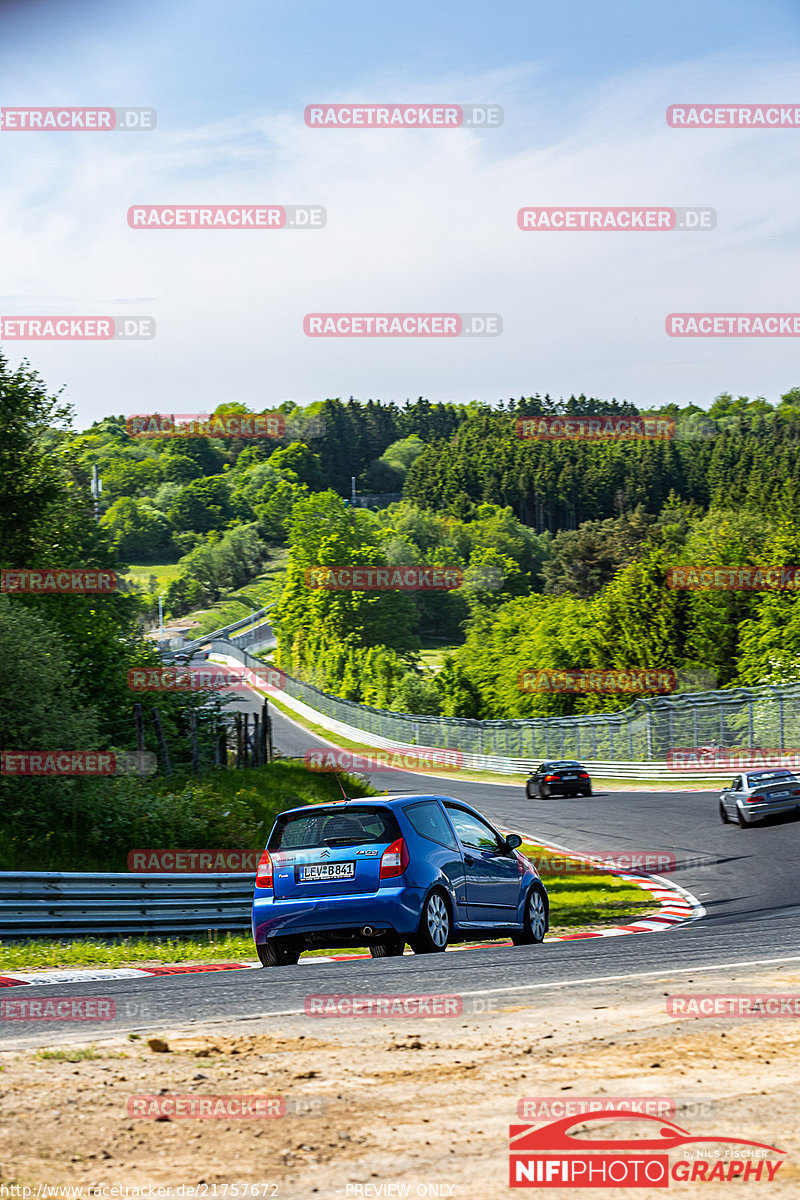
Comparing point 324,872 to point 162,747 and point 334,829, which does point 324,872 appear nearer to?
point 334,829

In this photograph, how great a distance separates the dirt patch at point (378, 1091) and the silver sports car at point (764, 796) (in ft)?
66.5

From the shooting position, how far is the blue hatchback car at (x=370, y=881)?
1005 centimetres

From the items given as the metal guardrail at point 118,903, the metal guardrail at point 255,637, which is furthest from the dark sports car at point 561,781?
the metal guardrail at point 255,637

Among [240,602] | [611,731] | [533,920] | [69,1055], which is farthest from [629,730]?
[240,602]

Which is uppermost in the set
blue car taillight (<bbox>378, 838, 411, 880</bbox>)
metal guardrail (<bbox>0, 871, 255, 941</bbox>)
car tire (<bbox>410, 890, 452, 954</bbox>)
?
blue car taillight (<bbox>378, 838, 411, 880</bbox>)

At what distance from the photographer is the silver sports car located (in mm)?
26016

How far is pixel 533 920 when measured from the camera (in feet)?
39.5

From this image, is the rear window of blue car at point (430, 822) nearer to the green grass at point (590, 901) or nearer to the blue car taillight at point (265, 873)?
the blue car taillight at point (265, 873)

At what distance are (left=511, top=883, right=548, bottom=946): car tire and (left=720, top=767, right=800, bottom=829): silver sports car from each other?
14.9m

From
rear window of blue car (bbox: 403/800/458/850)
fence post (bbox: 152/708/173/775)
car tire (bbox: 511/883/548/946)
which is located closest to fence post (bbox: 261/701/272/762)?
fence post (bbox: 152/708/173/775)

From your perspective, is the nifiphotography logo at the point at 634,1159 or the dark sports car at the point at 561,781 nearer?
the nifiphotography logo at the point at 634,1159

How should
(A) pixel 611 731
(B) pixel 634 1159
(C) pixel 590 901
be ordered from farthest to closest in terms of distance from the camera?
(A) pixel 611 731 < (C) pixel 590 901 < (B) pixel 634 1159

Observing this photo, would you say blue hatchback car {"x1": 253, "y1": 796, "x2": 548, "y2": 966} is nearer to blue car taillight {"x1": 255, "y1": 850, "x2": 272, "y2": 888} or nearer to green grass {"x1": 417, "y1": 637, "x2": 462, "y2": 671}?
blue car taillight {"x1": 255, "y1": 850, "x2": 272, "y2": 888}

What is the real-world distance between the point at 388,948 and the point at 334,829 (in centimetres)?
108
